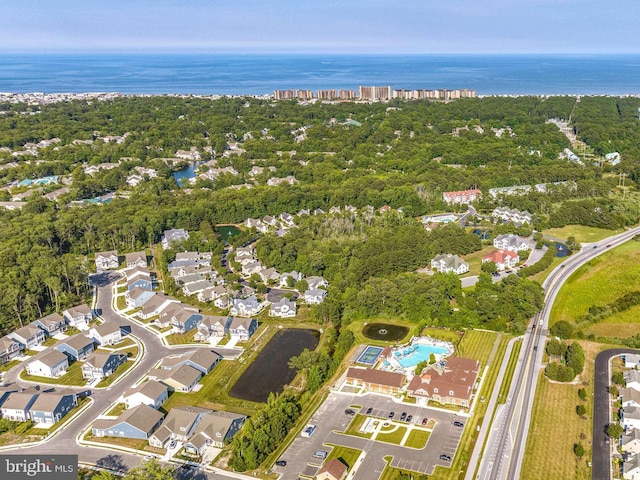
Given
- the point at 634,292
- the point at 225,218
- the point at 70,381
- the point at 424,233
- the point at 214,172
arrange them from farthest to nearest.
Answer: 1. the point at 214,172
2. the point at 225,218
3. the point at 424,233
4. the point at 634,292
5. the point at 70,381

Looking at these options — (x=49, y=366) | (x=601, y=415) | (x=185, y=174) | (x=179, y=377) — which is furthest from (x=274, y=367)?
(x=185, y=174)

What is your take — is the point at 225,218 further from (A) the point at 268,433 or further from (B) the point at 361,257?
(A) the point at 268,433

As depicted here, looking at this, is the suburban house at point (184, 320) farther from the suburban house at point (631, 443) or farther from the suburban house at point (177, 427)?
the suburban house at point (631, 443)

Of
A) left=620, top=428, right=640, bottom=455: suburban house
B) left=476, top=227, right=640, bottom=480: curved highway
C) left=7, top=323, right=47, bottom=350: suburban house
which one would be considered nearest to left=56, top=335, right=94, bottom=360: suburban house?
left=7, top=323, right=47, bottom=350: suburban house

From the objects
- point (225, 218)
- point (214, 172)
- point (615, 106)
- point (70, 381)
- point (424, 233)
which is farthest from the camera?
point (615, 106)

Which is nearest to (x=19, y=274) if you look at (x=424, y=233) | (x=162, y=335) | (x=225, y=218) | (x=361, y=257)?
(x=162, y=335)

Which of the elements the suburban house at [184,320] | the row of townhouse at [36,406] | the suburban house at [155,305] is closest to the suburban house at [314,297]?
the suburban house at [184,320]

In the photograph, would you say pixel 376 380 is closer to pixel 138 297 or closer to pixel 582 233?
pixel 138 297
